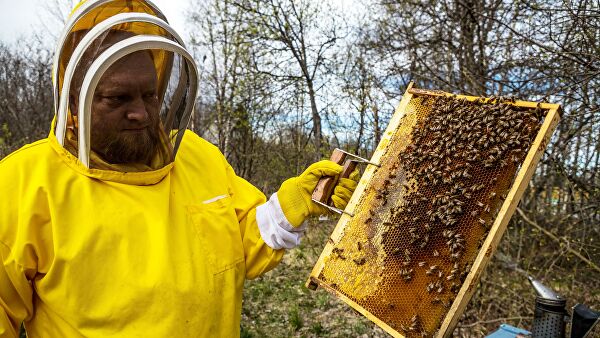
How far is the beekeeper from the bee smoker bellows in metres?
1.94

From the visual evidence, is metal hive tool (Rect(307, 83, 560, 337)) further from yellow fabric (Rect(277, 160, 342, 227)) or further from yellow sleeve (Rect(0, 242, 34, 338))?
yellow sleeve (Rect(0, 242, 34, 338))

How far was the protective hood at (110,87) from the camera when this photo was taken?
2092 millimetres

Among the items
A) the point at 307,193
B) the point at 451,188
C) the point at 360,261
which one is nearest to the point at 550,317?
the point at 451,188

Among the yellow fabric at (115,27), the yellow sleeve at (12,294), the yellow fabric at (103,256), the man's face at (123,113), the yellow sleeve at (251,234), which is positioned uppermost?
the yellow fabric at (115,27)

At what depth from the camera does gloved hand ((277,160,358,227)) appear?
101 inches

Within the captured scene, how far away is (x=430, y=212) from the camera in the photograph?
252 cm

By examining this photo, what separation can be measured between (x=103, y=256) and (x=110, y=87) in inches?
32.6

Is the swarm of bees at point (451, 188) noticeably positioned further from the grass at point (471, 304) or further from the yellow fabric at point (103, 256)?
the grass at point (471, 304)

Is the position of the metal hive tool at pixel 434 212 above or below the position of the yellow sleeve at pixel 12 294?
above

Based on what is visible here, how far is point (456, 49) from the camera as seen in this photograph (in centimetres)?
739

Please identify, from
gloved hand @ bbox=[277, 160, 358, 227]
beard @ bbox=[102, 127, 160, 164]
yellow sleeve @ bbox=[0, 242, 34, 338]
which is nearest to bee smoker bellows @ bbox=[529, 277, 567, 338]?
gloved hand @ bbox=[277, 160, 358, 227]

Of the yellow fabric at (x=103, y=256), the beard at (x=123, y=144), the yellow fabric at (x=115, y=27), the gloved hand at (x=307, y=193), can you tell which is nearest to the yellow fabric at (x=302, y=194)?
the gloved hand at (x=307, y=193)

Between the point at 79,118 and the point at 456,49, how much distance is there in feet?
22.2

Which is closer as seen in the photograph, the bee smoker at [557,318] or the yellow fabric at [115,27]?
the yellow fabric at [115,27]
